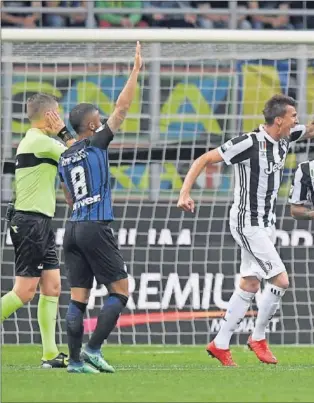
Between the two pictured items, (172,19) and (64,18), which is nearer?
(64,18)

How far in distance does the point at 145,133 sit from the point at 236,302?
11.6ft

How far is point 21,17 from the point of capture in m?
15.4

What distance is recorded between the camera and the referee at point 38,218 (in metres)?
9.05

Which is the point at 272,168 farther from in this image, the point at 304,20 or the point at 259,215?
the point at 304,20

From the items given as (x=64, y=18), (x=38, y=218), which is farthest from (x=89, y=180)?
(x=64, y=18)

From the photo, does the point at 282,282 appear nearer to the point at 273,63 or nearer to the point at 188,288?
the point at 188,288

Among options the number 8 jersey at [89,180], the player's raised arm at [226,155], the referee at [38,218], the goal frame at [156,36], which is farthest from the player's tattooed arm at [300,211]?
the number 8 jersey at [89,180]

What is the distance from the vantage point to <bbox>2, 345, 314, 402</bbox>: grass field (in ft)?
21.5

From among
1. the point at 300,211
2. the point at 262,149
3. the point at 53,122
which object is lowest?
the point at 300,211

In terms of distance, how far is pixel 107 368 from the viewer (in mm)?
8211

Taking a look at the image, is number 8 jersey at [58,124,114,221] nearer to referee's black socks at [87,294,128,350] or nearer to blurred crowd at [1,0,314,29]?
referee's black socks at [87,294,128,350]

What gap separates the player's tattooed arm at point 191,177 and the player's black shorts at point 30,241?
1.17 metres

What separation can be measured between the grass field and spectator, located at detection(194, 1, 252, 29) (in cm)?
616

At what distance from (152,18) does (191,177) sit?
7.11 meters
